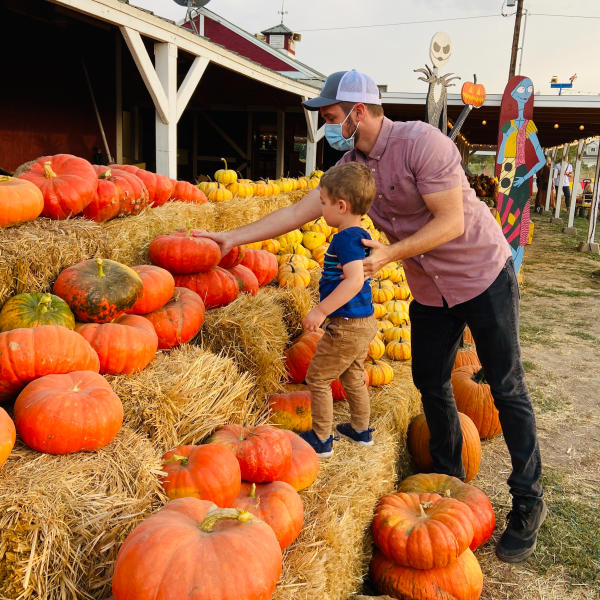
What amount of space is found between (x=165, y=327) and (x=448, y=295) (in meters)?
1.43

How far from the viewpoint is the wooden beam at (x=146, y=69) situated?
17.9 ft

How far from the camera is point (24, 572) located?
1.50 metres

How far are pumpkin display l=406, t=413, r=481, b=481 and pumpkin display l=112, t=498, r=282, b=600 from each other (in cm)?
235

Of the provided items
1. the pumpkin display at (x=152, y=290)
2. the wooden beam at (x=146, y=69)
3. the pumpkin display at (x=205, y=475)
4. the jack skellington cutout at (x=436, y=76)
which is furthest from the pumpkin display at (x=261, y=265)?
the jack skellington cutout at (x=436, y=76)

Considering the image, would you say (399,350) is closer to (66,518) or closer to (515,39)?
(66,518)

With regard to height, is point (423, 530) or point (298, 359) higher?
point (298, 359)

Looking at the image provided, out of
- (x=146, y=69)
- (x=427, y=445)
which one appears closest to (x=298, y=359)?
(x=427, y=445)

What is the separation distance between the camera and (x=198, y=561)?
4.53ft

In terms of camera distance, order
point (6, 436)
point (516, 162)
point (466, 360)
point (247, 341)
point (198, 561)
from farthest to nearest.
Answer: point (516, 162) → point (466, 360) → point (247, 341) → point (6, 436) → point (198, 561)

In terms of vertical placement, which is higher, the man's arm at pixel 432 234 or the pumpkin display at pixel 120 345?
the man's arm at pixel 432 234

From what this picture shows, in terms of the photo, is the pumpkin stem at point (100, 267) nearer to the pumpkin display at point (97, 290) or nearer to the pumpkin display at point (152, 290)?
the pumpkin display at point (97, 290)

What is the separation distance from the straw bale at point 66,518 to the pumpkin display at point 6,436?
5cm

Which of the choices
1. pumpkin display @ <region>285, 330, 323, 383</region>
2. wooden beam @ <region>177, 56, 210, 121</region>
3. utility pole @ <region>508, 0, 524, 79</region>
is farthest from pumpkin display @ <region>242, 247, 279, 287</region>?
utility pole @ <region>508, 0, 524, 79</region>

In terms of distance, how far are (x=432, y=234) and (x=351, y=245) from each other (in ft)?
1.20
